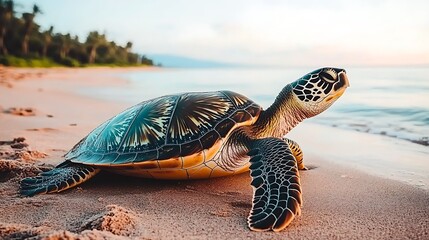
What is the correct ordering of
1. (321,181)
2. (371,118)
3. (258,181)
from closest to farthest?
(258,181), (321,181), (371,118)

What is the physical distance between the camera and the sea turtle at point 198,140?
295 cm

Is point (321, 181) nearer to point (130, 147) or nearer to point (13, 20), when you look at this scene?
point (130, 147)

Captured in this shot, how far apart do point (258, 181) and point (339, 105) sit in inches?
291

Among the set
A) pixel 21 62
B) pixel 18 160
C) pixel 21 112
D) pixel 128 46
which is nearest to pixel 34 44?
pixel 21 62

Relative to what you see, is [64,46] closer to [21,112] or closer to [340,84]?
[21,112]

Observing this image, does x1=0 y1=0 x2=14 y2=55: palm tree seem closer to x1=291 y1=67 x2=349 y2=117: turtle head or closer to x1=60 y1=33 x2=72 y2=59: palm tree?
x1=60 y1=33 x2=72 y2=59: palm tree

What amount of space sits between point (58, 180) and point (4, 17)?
46.6 metres

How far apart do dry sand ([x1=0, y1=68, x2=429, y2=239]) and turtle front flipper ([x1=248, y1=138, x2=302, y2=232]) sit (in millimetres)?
74

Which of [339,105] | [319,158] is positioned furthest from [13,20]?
[319,158]

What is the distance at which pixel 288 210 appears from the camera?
7.36ft

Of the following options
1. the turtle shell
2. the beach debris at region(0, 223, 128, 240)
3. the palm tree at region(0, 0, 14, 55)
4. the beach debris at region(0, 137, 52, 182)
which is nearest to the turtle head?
the turtle shell

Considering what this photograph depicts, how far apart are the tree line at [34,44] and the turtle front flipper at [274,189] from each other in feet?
124

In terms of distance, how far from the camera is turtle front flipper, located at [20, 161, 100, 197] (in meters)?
2.95

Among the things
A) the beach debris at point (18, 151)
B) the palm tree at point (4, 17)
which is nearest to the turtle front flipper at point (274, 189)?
the beach debris at point (18, 151)
